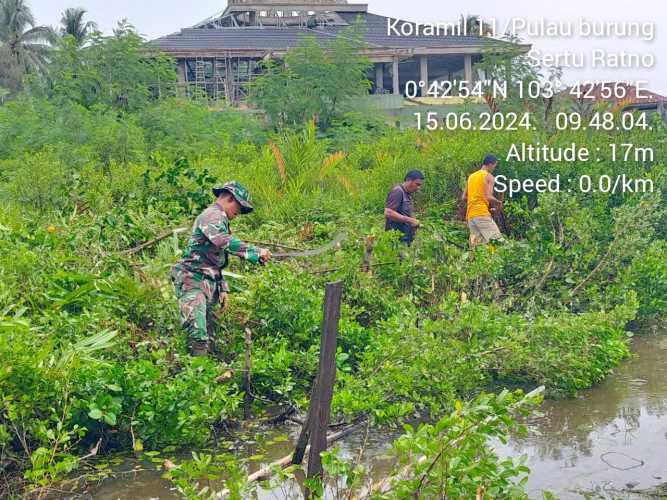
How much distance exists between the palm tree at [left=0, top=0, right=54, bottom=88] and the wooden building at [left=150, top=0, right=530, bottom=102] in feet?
35.0

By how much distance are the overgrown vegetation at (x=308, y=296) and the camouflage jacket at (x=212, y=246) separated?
0.63m

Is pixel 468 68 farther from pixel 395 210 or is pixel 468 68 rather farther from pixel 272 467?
pixel 272 467

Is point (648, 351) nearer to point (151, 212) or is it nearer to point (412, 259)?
point (412, 259)

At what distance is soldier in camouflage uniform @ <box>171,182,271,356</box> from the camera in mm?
6586

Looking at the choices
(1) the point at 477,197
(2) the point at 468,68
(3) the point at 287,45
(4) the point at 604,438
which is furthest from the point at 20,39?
(4) the point at 604,438

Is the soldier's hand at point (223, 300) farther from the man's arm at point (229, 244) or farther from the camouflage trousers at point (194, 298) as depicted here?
the man's arm at point (229, 244)

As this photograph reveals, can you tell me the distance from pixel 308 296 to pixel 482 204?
3.94 metres

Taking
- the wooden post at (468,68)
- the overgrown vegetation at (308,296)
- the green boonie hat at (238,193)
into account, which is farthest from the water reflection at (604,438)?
the wooden post at (468,68)

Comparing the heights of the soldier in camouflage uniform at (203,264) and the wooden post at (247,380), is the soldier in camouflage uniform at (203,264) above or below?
above

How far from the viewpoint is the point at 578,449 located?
5871 mm

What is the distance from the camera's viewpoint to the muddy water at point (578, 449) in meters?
5.21

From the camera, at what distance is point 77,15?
41.1 meters

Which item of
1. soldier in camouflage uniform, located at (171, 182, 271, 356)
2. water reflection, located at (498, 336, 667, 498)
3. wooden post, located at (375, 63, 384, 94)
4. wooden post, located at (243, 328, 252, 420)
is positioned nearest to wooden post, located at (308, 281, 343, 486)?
water reflection, located at (498, 336, 667, 498)

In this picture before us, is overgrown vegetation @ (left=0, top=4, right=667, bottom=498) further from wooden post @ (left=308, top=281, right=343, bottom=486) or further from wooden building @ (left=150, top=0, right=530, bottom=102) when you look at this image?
wooden building @ (left=150, top=0, right=530, bottom=102)
